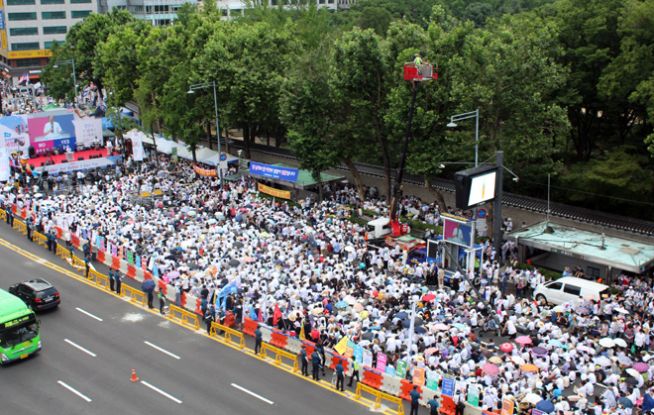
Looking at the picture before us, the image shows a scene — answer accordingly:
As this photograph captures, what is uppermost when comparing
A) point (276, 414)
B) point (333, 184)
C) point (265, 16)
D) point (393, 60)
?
point (265, 16)

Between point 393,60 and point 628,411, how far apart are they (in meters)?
26.8

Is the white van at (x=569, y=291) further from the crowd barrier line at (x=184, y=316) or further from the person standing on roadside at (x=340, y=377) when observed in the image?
the crowd barrier line at (x=184, y=316)

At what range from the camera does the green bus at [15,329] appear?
28250 millimetres

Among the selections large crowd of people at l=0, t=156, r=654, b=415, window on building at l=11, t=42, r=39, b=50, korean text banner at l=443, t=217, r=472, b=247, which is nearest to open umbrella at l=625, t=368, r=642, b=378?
large crowd of people at l=0, t=156, r=654, b=415

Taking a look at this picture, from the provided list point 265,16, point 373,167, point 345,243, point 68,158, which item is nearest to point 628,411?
point 345,243

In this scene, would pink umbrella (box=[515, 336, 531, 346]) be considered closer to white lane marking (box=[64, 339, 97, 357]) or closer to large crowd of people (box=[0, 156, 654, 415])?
large crowd of people (box=[0, 156, 654, 415])

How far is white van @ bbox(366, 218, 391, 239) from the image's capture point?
42750mm

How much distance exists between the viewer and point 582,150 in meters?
49.6

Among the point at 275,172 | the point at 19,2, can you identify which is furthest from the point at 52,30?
the point at 275,172

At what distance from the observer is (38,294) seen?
34.5 meters

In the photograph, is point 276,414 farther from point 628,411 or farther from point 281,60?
point 281,60

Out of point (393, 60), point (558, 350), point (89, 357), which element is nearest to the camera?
point (558, 350)

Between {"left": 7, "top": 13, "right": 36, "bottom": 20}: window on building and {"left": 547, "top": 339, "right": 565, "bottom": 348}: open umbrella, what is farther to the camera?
{"left": 7, "top": 13, "right": 36, "bottom": 20}: window on building

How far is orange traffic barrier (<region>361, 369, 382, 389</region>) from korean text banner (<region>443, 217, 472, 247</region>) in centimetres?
1181
